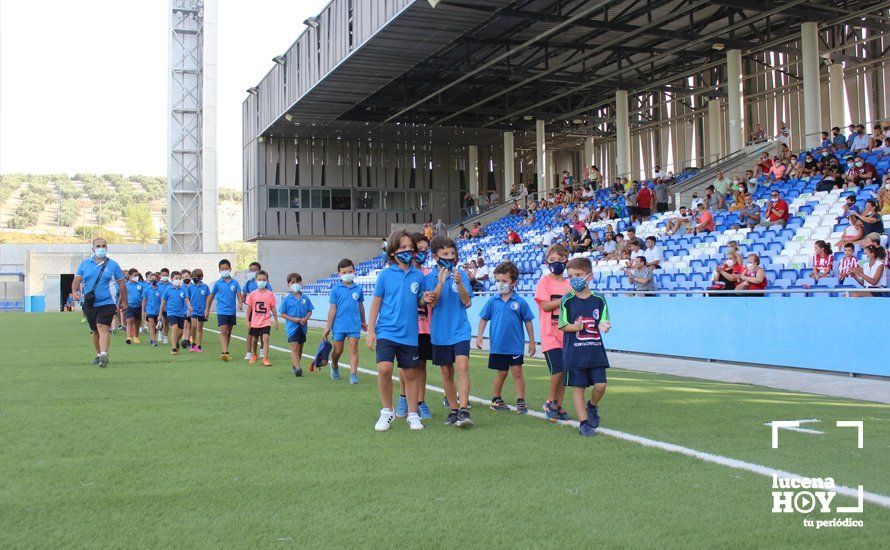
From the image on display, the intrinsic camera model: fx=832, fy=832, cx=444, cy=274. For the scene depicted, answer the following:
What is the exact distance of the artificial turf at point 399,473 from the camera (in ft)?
13.9

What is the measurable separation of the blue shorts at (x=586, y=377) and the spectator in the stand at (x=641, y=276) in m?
10.3

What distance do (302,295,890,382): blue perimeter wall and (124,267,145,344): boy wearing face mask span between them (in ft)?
38.5

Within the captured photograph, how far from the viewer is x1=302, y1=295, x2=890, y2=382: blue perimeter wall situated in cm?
1176

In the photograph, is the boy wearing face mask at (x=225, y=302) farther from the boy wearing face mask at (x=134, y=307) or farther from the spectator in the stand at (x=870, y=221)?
the spectator in the stand at (x=870, y=221)

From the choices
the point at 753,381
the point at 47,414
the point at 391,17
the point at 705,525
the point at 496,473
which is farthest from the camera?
the point at 391,17

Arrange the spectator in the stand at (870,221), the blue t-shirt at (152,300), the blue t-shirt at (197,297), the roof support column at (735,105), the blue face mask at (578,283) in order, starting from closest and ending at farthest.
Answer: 1. the blue face mask at (578,283)
2. the spectator in the stand at (870,221)
3. the blue t-shirt at (197,297)
4. the blue t-shirt at (152,300)
5. the roof support column at (735,105)

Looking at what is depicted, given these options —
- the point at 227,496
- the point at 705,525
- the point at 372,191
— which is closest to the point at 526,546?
the point at 705,525

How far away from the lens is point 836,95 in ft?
97.2

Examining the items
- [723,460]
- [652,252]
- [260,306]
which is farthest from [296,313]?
[652,252]

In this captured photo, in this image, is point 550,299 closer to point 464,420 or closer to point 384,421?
point 464,420

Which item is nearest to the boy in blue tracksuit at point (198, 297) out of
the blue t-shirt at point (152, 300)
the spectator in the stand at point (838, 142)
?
the blue t-shirt at point (152, 300)

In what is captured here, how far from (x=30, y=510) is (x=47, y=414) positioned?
403cm

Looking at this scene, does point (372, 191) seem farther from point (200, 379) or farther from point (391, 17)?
point (200, 379)

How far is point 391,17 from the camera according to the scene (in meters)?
24.7
